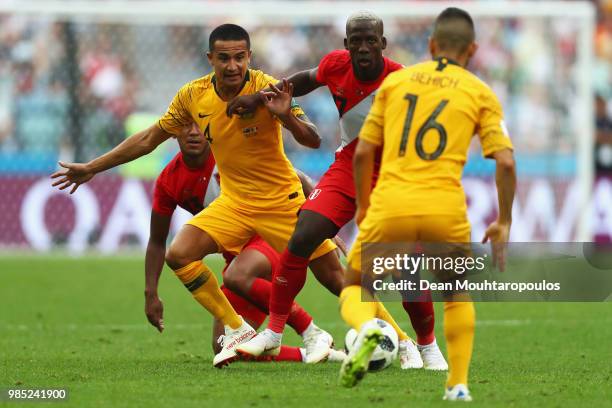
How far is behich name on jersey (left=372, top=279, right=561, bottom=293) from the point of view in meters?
6.92

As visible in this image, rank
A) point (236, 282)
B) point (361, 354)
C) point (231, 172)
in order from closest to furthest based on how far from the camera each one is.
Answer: point (361, 354), point (231, 172), point (236, 282)

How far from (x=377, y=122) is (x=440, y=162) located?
43 cm

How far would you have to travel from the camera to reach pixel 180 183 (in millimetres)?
10312

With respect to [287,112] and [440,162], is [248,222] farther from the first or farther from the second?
[440,162]

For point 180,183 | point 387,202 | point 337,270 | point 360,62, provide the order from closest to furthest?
point 387,202
point 360,62
point 337,270
point 180,183

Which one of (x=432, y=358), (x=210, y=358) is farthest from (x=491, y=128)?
(x=210, y=358)

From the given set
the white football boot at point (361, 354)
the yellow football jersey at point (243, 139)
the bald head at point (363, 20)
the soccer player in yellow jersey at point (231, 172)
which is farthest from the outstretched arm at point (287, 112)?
the white football boot at point (361, 354)

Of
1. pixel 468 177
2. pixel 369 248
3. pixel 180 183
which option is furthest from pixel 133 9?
pixel 369 248

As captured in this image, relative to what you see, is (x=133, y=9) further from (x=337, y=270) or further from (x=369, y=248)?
(x=369, y=248)

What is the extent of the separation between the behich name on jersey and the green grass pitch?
1.33 feet

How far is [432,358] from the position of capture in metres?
9.08

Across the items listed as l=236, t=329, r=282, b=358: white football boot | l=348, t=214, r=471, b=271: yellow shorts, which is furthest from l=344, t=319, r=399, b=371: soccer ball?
l=348, t=214, r=471, b=271: yellow shorts

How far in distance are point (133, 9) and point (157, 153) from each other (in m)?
2.32

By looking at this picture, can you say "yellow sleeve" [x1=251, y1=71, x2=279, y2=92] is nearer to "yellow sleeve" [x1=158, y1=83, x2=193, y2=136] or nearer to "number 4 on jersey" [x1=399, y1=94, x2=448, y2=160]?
"yellow sleeve" [x1=158, y1=83, x2=193, y2=136]
